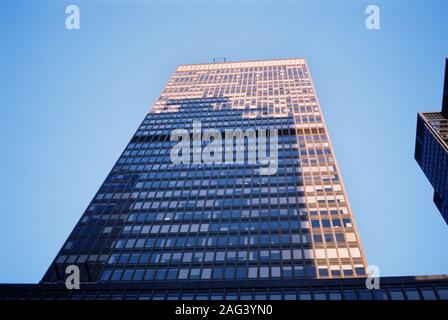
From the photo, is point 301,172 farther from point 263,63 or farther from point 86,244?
point 263,63

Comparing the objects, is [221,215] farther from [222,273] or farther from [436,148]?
[436,148]

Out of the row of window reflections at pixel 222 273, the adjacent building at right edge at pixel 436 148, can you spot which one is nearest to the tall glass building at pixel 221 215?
the row of window reflections at pixel 222 273

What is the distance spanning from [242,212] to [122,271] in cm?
2289

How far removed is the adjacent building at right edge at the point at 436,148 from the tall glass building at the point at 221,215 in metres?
39.3

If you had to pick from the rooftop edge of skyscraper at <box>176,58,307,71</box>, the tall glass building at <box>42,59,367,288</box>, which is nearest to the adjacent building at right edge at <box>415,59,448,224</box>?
the tall glass building at <box>42,59,367,288</box>

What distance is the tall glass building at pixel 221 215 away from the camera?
5744 cm

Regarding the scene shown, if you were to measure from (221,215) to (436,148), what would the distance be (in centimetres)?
7757

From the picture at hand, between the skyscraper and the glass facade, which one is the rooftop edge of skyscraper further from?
the glass facade

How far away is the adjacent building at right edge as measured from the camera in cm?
10906

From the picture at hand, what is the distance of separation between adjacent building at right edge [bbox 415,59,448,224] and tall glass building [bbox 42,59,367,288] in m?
39.3

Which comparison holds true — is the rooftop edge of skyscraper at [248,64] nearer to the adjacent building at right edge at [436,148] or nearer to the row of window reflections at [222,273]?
the adjacent building at right edge at [436,148]

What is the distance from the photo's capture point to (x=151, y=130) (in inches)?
3942

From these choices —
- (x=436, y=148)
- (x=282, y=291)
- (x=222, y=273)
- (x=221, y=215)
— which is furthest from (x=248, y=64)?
(x=282, y=291)
